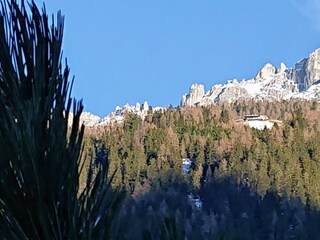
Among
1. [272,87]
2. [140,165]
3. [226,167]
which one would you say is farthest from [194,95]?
[140,165]

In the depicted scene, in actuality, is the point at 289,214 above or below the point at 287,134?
below

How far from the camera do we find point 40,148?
1083mm

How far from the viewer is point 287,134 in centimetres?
7712

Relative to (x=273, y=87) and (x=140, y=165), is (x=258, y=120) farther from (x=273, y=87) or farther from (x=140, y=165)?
(x=273, y=87)

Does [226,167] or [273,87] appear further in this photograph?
[273,87]

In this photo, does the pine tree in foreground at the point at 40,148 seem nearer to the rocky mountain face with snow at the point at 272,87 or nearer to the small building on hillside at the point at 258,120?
the small building on hillside at the point at 258,120

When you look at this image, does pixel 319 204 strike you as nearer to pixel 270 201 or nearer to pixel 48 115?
pixel 270 201

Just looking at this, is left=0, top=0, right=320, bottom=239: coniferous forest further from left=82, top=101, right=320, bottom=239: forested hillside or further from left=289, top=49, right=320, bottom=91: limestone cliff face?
left=289, top=49, right=320, bottom=91: limestone cliff face

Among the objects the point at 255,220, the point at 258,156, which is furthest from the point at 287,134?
the point at 255,220

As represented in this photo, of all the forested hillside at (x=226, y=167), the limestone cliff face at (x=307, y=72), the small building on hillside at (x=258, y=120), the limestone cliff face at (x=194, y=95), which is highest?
the limestone cliff face at (x=307, y=72)

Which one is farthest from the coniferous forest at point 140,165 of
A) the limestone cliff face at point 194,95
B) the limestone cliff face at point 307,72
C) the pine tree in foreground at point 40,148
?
the limestone cliff face at point 307,72

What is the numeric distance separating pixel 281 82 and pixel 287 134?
118590 mm

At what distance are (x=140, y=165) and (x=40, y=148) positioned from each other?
6776 cm

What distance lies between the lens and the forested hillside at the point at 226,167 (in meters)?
61.2
